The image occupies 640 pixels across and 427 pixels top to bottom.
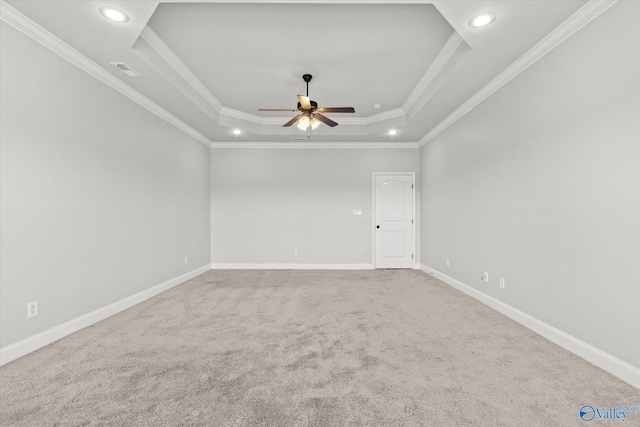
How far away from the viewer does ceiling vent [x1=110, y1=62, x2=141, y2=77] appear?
3020 mm

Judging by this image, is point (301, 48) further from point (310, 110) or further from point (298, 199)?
point (298, 199)

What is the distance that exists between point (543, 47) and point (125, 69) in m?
4.33

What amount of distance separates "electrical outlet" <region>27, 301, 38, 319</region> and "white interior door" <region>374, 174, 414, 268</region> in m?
5.35

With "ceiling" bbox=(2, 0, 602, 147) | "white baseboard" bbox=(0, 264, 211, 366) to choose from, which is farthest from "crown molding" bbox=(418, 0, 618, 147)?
"white baseboard" bbox=(0, 264, 211, 366)

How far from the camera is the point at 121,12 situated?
226 cm

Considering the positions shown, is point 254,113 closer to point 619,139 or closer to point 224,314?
point 224,314

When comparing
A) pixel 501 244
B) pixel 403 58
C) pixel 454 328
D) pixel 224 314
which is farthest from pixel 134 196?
pixel 501 244

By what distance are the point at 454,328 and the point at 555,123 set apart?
2.20 metres

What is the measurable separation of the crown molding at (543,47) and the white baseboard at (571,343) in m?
2.60

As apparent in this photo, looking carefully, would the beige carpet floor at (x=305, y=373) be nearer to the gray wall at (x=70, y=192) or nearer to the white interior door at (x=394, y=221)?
the gray wall at (x=70, y=192)

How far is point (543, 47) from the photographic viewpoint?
2.63 meters

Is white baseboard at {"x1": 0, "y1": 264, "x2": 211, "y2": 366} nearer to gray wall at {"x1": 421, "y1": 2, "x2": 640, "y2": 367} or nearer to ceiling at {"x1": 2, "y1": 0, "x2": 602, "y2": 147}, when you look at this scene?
ceiling at {"x1": 2, "y1": 0, "x2": 602, "y2": 147}

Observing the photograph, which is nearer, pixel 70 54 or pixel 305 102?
pixel 70 54

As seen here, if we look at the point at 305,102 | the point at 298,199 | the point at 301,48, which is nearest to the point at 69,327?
the point at 305,102
